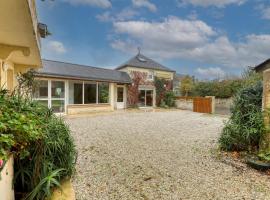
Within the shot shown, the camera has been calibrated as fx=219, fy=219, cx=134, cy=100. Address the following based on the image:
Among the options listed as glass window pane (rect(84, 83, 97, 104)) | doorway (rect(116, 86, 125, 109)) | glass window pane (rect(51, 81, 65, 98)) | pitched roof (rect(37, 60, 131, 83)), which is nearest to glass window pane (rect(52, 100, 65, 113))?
glass window pane (rect(51, 81, 65, 98))

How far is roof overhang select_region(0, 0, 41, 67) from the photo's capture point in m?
2.67

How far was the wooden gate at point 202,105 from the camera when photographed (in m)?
20.7

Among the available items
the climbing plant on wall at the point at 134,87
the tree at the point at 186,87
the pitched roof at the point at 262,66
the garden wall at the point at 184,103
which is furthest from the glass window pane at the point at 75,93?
the pitched roof at the point at 262,66

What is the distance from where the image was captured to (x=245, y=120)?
22.2 feet

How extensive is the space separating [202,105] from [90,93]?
10.8 m

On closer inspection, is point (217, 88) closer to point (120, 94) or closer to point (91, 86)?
point (120, 94)

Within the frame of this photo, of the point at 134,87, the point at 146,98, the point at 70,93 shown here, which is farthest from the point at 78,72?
the point at 146,98

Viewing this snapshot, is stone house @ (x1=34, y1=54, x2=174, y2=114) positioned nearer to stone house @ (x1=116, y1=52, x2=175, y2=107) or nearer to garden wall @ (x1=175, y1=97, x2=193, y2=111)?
stone house @ (x1=116, y1=52, x2=175, y2=107)

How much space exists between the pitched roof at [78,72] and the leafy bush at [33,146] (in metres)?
12.5

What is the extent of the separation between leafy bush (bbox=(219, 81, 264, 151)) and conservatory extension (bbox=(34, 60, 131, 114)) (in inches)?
443

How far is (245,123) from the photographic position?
665 cm

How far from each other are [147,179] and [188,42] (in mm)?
30443

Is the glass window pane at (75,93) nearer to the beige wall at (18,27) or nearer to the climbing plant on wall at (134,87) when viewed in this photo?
the climbing plant on wall at (134,87)

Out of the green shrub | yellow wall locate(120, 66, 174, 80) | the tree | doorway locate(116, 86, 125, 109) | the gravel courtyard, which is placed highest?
yellow wall locate(120, 66, 174, 80)
